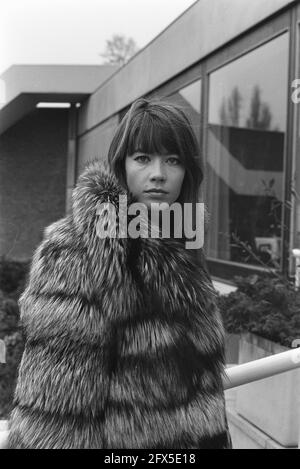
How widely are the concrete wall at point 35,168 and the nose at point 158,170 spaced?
45.0 ft

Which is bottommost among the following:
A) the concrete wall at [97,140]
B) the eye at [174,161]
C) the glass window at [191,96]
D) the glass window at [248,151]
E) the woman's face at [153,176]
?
the woman's face at [153,176]

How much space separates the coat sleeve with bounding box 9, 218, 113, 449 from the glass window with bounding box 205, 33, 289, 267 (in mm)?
3661

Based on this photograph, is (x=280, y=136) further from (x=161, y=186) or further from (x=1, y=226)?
(x=1, y=226)

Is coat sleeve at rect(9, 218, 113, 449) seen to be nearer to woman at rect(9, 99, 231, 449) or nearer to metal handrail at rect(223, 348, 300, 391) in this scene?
woman at rect(9, 99, 231, 449)

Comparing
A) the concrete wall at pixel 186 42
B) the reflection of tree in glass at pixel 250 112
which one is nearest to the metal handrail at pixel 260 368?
the concrete wall at pixel 186 42

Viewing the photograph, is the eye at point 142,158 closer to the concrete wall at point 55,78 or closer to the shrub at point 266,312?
the shrub at point 266,312

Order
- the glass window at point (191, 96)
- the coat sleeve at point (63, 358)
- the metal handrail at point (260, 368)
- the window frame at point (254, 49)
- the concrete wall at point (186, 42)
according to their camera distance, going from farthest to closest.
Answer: the glass window at point (191, 96), the concrete wall at point (186, 42), the window frame at point (254, 49), the metal handrail at point (260, 368), the coat sleeve at point (63, 358)

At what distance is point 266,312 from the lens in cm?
259

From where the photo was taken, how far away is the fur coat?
1050 mm

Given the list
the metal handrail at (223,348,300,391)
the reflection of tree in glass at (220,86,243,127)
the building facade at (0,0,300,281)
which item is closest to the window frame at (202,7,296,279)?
the building facade at (0,0,300,281)

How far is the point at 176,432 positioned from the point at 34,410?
0.85ft

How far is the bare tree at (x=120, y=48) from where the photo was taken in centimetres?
1005

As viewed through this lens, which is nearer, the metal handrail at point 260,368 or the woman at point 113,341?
the woman at point 113,341

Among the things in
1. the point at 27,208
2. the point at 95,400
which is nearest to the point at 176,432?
the point at 95,400
